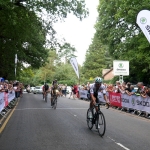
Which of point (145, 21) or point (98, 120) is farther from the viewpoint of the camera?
point (145, 21)

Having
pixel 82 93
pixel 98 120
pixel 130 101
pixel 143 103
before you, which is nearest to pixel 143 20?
pixel 143 103

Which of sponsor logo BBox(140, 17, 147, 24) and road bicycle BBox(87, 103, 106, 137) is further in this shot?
sponsor logo BBox(140, 17, 147, 24)

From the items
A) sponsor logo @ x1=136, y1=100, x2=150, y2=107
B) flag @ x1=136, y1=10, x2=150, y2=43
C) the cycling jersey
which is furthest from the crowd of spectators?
the cycling jersey

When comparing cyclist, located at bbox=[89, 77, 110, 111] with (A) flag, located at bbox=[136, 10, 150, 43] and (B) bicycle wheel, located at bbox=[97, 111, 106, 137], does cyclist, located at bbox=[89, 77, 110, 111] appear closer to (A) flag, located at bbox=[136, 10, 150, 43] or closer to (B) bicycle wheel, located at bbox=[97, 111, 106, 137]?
(B) bicycle wheel, located at bbox=[97, 111, 106, 137]

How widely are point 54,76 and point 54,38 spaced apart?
6747 centimetres

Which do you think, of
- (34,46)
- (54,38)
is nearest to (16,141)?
(54,38)

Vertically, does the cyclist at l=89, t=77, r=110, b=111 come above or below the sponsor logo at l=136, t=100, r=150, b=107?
above

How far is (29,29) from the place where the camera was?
19641mm

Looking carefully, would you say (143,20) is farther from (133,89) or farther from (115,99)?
(115,99)

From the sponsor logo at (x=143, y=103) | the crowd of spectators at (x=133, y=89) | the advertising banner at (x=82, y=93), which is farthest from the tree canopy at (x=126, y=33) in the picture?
the sponsor logo at (x=143, y=103)

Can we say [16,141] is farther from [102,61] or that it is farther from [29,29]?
[102,61]

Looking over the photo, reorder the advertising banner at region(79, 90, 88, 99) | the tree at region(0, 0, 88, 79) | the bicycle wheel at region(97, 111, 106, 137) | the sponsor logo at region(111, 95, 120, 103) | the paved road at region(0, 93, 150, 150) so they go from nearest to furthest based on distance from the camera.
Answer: the paved road at region(0, 93, 150, 150)
the bicycle wheel at region(97, 111, 106, 137)
the tree at region(0, 0, 88, 79)
the sponsor logo at region(111, 95, 120, 103)
the advertising banner at region(79, 90, 88, 99)

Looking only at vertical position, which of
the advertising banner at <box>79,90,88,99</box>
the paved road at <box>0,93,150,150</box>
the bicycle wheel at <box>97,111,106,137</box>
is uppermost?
the advertising banner at <box>79,90,88,99</box>

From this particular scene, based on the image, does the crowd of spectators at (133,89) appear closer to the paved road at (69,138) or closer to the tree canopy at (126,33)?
the paved road at (69,138)
